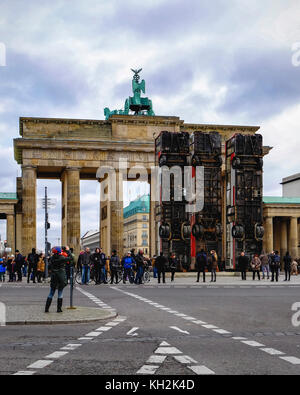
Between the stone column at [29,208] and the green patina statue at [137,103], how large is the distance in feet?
39.8

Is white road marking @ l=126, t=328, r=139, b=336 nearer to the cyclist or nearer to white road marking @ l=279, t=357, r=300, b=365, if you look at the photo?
white road marking @ l=279, t=357, r=300, b=365

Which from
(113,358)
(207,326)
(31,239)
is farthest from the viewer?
(31,239)

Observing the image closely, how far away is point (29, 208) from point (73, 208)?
4.46 meters

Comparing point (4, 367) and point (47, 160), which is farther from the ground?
point (47, 160)

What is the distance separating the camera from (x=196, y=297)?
24.4 m

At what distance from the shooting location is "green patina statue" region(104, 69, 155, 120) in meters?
78.6

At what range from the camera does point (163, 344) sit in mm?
11336

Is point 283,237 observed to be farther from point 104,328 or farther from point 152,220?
point 104,328

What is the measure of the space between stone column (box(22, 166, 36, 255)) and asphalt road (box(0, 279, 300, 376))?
174ft

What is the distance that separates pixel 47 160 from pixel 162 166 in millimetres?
29650

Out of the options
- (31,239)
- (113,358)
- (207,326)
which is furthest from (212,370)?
(31,239)

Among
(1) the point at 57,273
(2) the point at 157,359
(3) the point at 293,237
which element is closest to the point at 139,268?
(1) the point at 57,273

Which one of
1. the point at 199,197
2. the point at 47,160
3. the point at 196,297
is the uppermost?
the point at 47,160
